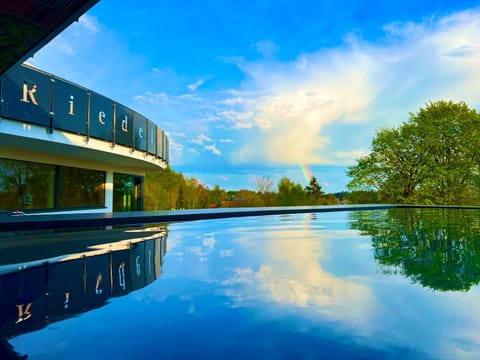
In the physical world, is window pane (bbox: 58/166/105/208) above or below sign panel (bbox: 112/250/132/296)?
above

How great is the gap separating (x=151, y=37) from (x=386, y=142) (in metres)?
21.1

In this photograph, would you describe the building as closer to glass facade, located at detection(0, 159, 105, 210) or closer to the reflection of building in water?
glass facade, located at detection(0, 159, 105, 210)

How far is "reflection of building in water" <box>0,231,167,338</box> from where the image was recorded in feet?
6.51

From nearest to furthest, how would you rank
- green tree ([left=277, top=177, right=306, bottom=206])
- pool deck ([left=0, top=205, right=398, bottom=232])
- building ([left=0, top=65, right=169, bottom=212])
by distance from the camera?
pool deck ([left=0, top=205, right=398, bottom=232])
building ([left=0, top=65, right=169, bottom=212])
green tree ([left=277, top=177, right=306, bottom=206])

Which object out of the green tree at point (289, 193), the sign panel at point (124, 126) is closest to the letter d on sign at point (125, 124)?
the sign panel at point (124, 126)

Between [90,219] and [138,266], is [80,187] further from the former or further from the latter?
[138,266]

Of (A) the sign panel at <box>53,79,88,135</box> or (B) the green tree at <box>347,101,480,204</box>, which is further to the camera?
(B) the green tree at <box>347,101,480,204</box>

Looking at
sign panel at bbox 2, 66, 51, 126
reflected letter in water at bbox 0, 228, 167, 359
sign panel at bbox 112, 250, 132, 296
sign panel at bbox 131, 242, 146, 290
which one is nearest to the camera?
reflected letter in water at bbox 0, 228, 167, 359

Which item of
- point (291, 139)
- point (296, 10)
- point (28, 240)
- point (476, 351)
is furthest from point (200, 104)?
point (476, 351)

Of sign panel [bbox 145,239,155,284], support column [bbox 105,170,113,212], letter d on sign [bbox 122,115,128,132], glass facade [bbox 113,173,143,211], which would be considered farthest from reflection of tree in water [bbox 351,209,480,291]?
glass facade [bbox 113,173,143,211]

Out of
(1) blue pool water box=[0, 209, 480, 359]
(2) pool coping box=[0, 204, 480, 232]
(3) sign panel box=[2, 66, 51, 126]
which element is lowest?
(1) blue pool water box=[0, 209, 480, 359]

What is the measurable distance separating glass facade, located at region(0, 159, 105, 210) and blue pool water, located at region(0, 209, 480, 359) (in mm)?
7006

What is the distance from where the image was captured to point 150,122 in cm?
1317

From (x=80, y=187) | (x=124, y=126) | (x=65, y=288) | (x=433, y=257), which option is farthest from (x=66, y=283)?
(x=80, y=187)
